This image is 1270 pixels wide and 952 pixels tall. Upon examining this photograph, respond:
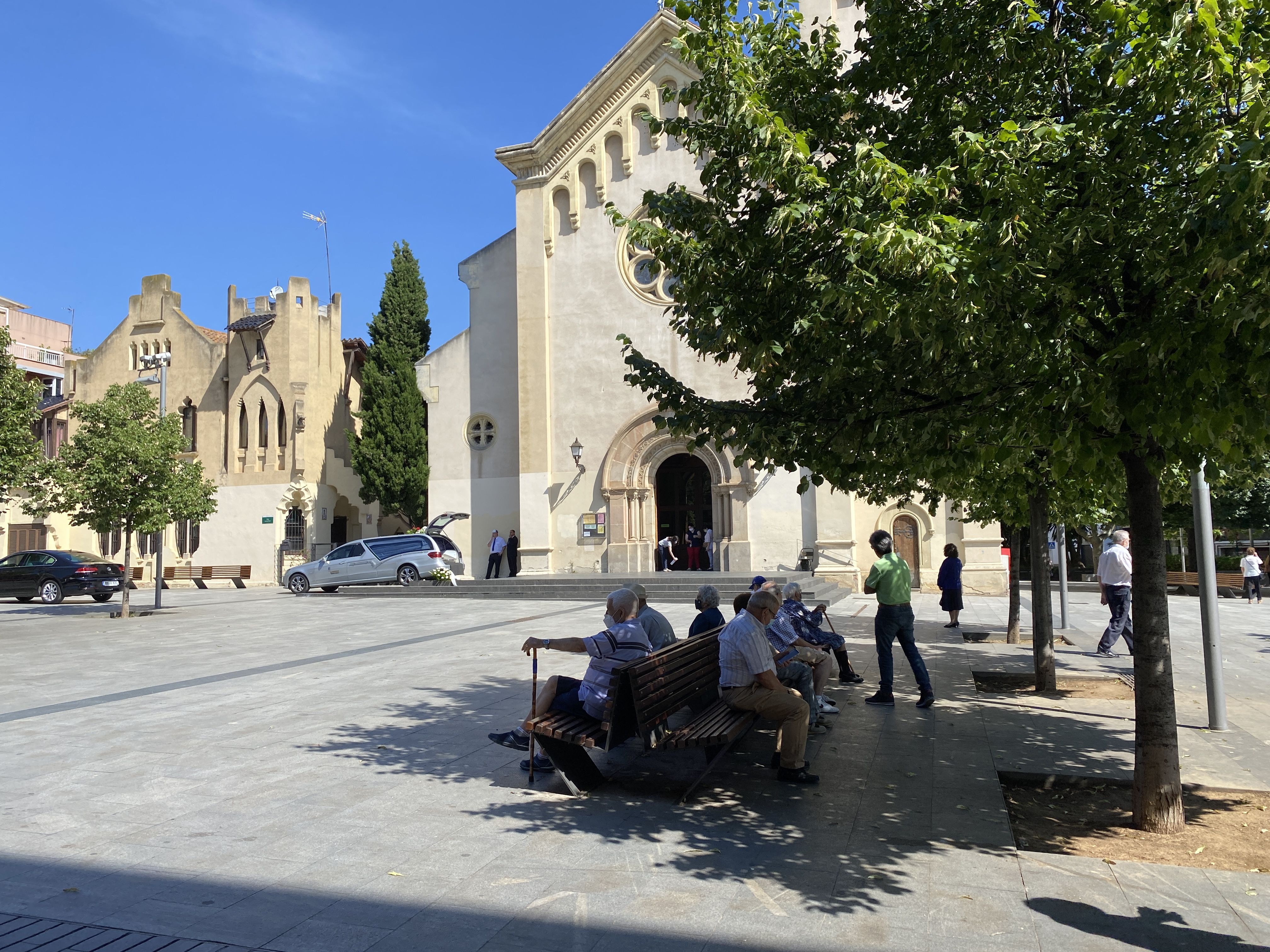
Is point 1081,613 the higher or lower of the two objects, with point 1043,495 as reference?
lower

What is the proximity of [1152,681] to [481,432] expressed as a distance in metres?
25.9

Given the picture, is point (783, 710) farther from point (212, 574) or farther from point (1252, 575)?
point (212, 574)

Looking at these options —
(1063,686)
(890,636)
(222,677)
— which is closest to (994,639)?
(1063,686)

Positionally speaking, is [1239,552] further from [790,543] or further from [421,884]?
[421,884]

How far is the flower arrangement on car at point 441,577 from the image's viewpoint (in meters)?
25.7

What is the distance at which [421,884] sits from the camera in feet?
14.2

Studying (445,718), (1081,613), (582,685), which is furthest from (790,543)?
(582,685)

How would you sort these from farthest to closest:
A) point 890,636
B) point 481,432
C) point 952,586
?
point 481,432
point 952,586
point 890,636

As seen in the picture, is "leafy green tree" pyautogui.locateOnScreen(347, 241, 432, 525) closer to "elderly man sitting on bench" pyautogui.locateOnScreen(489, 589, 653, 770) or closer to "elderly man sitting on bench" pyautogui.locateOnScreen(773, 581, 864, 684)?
"elderly man sitting on bench" pyautogui.locateOnScreen(773, 581, 864, 684)

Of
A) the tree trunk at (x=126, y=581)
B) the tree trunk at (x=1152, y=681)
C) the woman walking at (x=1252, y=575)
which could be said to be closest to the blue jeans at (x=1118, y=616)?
the tree trunk at (x=1152, y=681)

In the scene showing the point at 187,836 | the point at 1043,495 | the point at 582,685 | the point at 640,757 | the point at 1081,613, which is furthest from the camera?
the point at 1081,613

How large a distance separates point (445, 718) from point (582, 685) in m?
2.55

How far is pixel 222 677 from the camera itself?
34.3ft

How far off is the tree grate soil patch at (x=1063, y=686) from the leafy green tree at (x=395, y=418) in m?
25.5
